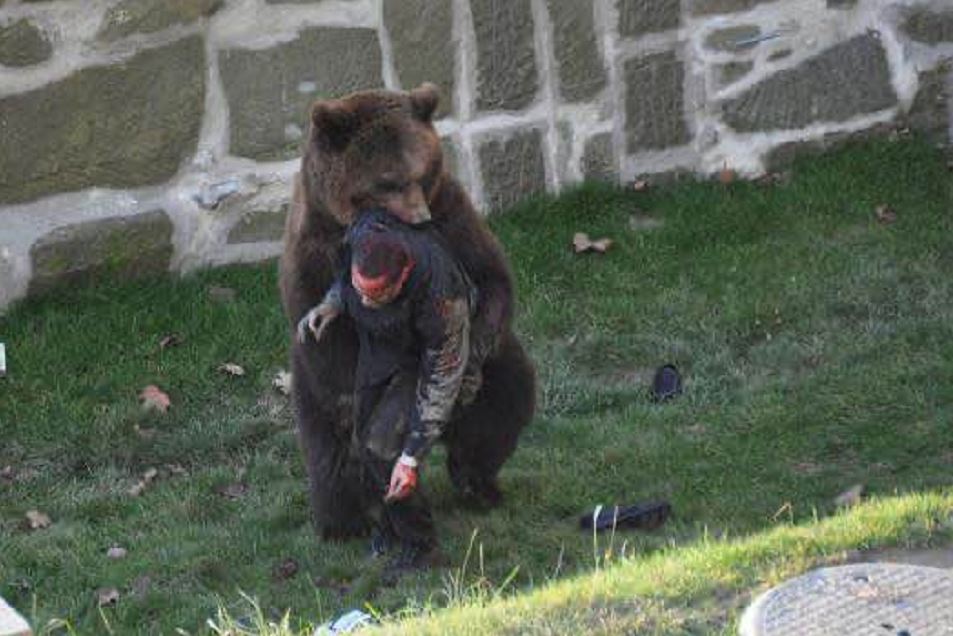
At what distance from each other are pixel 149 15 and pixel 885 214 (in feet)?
11.9

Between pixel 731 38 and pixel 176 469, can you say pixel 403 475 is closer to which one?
pixel 176 469

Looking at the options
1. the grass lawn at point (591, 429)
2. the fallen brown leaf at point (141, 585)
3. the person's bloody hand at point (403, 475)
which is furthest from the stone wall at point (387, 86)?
the person's bloody hand at point (403, 475)

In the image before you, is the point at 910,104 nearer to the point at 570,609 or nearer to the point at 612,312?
the point at 612,312

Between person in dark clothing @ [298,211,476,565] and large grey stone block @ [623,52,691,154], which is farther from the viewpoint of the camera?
large grey stone block @ [623,52,691,154]

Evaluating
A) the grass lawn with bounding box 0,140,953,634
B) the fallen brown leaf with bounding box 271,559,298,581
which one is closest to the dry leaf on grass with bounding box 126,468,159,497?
the grass lawn with bounding box 0,140,953,634

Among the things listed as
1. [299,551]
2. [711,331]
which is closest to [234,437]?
[299,551]

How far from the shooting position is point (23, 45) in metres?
7.87

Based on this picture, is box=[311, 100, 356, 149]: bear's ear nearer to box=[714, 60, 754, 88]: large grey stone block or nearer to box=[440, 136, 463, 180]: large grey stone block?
box=[440, 136, 463, 180]: large grey stone block

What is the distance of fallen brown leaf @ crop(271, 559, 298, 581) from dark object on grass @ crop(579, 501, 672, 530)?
102 cm

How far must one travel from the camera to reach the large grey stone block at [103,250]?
8078 mm

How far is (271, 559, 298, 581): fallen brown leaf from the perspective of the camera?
243 inches

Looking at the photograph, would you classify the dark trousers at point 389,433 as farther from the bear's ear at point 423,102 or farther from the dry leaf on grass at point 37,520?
the dry leaf on grass at point 37,520

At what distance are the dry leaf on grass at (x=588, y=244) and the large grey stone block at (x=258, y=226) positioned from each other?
1389mm

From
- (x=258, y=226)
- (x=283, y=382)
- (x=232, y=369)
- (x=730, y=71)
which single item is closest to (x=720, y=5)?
(x=730, y=71)
